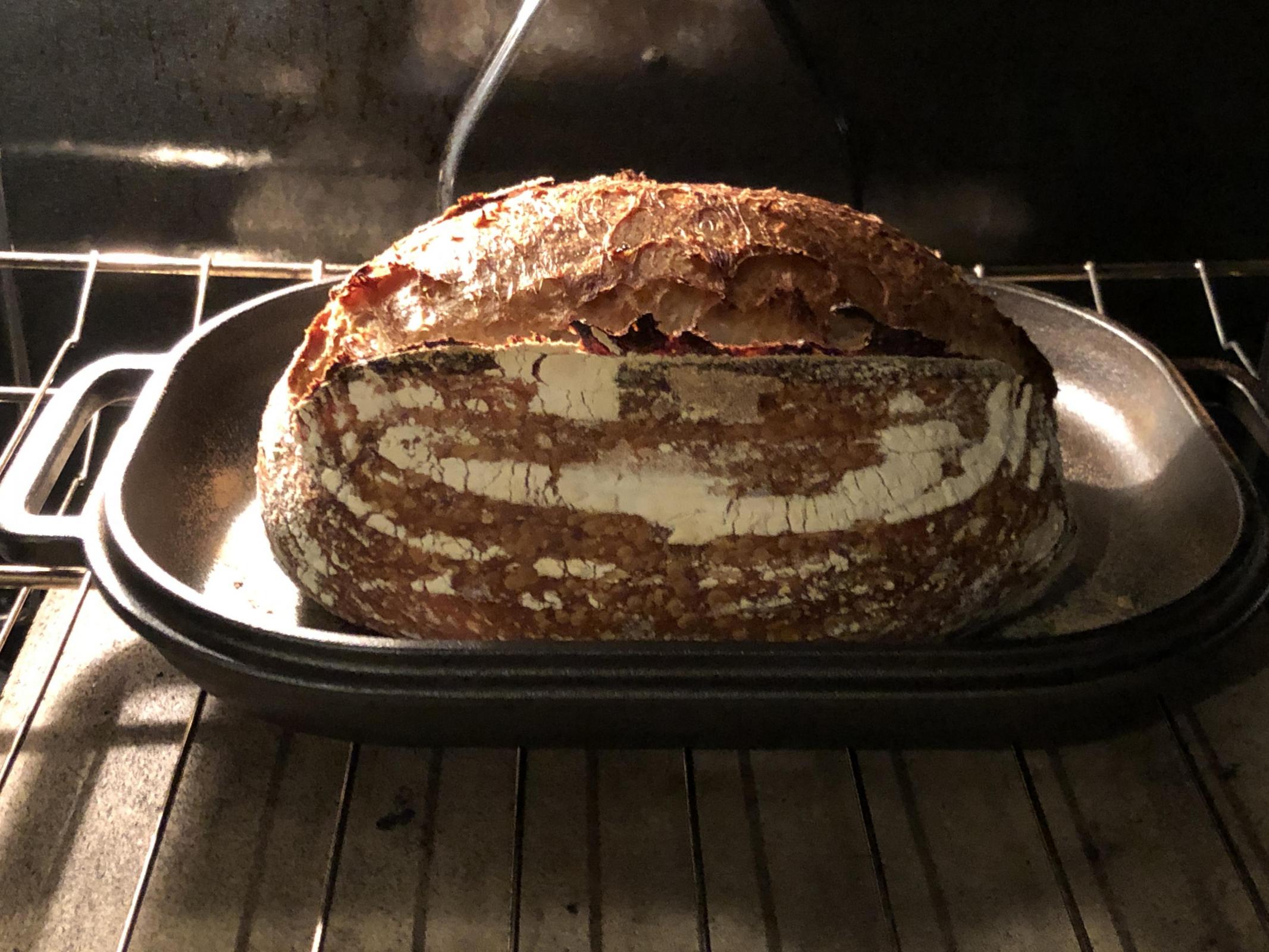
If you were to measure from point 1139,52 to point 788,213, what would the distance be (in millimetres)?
548

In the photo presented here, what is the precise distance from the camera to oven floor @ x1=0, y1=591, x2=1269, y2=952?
0.71m

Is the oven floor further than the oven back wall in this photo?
No

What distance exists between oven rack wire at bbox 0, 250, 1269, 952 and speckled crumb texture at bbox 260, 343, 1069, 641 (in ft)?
0.41

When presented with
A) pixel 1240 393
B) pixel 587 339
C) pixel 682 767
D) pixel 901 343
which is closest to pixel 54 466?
pixel 587 339

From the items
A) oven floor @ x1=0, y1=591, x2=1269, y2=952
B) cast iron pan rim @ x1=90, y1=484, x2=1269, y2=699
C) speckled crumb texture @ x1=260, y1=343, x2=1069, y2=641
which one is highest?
speckled crumb texture @ x1=260, y1=343, x2=1069, y2=641

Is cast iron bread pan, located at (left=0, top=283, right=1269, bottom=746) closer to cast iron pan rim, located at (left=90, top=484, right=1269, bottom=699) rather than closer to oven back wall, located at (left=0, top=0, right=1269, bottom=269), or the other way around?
cast iron pan rim, located at (left=90, top=484, right=1269, bottom=699)

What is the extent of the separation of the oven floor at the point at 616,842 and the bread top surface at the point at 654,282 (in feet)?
1.03

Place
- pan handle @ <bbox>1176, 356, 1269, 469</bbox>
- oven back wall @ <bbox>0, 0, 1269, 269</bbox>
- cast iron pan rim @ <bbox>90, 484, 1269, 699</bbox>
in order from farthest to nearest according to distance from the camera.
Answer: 1. oven back wall @ <bbox>0, 0, 1269, 269</bbox>
2. pan handle @ <bbox>1176, 356, 1269, 469</bbox>
3. cast iron pan rim @ <bbox>90, 484, 1269, 699</bbox>

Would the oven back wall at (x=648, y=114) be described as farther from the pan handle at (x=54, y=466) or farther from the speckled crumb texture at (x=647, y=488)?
the speckled crumb texture at (x=647, y=488)

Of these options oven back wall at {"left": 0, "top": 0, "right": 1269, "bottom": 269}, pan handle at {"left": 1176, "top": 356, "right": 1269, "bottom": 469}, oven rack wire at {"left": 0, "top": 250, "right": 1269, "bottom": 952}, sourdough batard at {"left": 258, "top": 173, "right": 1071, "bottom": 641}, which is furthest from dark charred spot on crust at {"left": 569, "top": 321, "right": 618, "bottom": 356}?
pan handle at {"left": 1176, "top": 356, "right": 1269, "bottom": 469}

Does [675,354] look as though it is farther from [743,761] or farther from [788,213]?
[743,761]

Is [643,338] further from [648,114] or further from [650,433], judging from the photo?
[648,114]

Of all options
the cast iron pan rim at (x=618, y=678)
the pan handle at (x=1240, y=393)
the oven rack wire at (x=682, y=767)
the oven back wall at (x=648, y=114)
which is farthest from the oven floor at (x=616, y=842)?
the oven back wall at (x=648, y=114)

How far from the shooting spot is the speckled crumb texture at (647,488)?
749 millimetres
